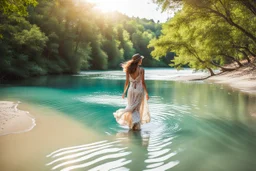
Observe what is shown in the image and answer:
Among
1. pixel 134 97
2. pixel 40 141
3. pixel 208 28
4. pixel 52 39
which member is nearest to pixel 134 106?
pixel 134 97

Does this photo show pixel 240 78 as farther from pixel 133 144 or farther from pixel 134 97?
pixel 133 144

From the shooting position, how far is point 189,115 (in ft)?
38.0

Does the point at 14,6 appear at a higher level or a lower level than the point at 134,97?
higher

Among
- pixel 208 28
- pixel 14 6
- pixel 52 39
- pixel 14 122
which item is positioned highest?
pixel 52 39

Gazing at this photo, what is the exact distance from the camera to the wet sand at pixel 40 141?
18.7 ft

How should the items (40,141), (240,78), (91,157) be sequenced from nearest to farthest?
(91,157) → (40,141) → (240,78)

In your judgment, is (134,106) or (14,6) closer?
(134,106)

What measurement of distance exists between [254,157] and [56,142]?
5.07m

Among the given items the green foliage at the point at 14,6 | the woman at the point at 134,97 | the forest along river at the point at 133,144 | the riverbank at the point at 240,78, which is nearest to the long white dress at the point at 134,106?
the woman at the point at 134,97

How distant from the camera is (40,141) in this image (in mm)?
7277

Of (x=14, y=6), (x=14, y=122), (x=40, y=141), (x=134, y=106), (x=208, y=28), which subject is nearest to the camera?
(x=40, y=141)

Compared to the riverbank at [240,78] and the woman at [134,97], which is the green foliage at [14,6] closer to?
the woman at [134,97]

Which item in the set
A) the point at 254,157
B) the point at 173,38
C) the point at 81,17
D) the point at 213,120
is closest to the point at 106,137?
the point at 254,157

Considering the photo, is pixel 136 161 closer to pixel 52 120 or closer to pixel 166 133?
pixel 166 133
